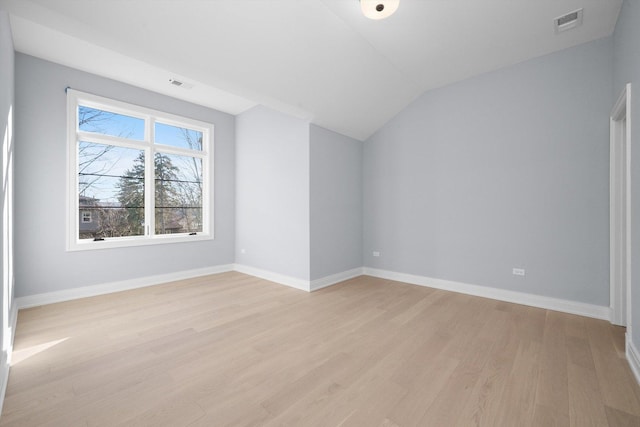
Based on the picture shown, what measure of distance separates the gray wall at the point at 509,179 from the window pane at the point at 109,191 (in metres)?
4.23

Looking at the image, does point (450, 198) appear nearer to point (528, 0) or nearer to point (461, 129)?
point (461, 129)

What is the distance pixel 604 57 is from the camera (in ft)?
9.97

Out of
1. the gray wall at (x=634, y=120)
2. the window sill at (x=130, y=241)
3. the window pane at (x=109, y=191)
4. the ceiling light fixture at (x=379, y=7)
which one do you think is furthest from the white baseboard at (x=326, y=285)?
the ceiling light fixture at (x=379, y=7)

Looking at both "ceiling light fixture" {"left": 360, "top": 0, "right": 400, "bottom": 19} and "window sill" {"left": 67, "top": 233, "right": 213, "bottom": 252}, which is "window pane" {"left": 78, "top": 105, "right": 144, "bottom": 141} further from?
"ceiling light fixture" {"left": 360, "top": 0, "right": 400, "bottom": 19}

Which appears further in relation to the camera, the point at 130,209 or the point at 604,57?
the point at 130,209

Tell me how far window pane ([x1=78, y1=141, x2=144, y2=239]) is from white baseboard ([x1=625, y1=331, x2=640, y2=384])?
599 centimetres

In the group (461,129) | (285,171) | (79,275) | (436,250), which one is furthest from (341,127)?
(79,275)

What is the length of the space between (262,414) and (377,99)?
13.4 feet

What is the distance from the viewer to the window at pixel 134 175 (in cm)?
398

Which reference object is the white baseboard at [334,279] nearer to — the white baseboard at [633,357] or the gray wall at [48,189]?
the gray wall at [48,189]

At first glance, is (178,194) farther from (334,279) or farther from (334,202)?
(334,279)

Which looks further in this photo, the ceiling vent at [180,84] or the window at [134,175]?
the ceiling vent at [180,84]

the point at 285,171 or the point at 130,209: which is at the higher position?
the point at 285,171

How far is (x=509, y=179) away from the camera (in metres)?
3.63
